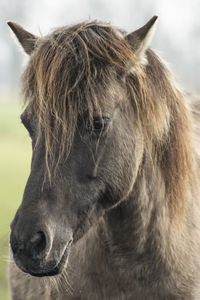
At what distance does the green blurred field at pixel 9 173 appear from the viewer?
562 centimetres

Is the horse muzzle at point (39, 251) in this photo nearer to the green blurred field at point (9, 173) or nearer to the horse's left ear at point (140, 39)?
the green blurred field at point (9, 173)

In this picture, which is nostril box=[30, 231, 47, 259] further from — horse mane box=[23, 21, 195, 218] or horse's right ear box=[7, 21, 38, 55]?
horse's right ear box=[7, 21, 38, 55]

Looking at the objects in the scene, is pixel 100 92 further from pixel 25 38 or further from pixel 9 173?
pixel 9 173

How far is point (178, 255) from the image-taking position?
8.87 feet

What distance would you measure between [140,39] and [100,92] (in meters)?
0.41

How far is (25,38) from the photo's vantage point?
2682mm

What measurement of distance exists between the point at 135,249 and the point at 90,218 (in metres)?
0.46

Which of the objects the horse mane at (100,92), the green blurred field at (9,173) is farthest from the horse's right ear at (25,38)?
the green blurred field at (9,173)

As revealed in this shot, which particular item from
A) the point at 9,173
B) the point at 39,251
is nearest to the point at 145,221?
the point at 39,251

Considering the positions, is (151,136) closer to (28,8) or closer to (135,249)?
(135,249)

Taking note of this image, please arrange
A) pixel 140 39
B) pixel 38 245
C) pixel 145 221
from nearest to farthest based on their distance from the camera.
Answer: pixel 38 245 → pixel 140 39 → pixel 145 221

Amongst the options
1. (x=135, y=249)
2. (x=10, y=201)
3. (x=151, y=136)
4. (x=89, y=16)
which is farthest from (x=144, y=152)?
(x=10, y=201)

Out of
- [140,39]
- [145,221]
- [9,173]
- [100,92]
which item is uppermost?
[140,39]

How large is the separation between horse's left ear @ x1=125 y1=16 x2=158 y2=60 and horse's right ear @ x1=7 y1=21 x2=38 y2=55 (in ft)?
1.91
